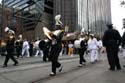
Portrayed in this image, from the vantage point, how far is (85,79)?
9.89 m

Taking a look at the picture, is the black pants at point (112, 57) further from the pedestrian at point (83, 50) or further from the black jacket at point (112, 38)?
the pedestrian at point (83, 50)

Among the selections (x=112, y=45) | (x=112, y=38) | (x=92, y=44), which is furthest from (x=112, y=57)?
Result: (x=92, y=44)

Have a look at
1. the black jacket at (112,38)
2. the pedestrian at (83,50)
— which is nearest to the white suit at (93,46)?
the pedestrian at (83,50)

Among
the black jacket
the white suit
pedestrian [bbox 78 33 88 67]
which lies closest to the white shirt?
the white suit

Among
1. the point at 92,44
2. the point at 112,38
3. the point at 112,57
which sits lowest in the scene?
the point at 112,57

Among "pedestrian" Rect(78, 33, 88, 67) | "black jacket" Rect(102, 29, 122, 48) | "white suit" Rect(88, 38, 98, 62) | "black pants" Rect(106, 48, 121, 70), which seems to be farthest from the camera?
"white suit" Rect(88, 38, 98, 62)

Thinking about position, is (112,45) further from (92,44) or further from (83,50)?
(92,44)

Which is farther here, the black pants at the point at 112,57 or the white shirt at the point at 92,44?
the white shirt at the point at 92,44

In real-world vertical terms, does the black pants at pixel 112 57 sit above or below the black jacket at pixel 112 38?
below

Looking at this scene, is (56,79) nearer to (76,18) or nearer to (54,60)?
(54,60)

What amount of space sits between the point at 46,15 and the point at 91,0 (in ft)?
68.0

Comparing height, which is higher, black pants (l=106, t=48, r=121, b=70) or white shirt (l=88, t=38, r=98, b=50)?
white shirt (l=88, t=38, r=98, b=50)

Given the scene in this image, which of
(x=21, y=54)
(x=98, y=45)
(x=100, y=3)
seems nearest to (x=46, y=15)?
(x=100, y=3)

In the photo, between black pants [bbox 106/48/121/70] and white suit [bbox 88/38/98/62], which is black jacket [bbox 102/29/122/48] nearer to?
black pants [bbox 106/48/121/70]
